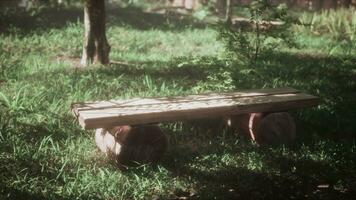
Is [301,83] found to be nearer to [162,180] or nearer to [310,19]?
[162,180]

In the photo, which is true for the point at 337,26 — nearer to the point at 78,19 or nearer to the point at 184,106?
the point at 78,19

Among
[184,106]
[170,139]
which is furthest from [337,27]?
[184,106]

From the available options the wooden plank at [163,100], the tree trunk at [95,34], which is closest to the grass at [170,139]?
the tree trunk at [95,34]

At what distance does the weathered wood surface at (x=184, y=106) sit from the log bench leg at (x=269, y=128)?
19 cm

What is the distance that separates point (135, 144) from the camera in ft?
16.1

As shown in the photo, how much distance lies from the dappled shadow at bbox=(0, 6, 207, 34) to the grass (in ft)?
6.53

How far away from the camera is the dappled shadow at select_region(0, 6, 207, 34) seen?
457 inches

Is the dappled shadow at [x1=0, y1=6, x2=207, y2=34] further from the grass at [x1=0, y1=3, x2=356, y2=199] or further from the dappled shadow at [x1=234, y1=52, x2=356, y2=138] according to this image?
the dappled shadow at [x1=234, y1=52, x2=356, y2=138]

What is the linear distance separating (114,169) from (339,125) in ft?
11.5

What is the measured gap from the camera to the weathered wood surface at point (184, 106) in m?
4.57

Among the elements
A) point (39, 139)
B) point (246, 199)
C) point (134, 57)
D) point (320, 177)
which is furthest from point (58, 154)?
point (134, 57)

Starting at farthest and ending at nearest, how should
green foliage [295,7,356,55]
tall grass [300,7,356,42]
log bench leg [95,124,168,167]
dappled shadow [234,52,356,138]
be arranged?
tall grass [300,7,356,42]
green foliage [295,7,356,55]
dappled shadow [234,52,356,138]
log bench leg [95,124,168,167]

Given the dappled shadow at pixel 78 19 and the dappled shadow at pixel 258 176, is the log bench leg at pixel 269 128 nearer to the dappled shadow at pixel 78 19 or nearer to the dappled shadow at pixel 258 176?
the dappled shadow at pixel 258 176

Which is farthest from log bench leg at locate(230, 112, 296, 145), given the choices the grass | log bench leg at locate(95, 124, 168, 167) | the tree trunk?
the tree trunk
